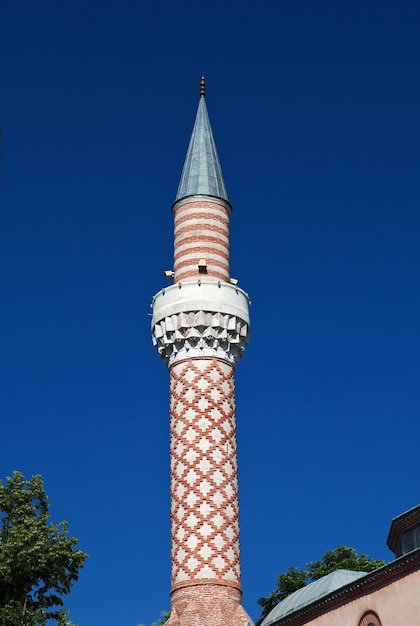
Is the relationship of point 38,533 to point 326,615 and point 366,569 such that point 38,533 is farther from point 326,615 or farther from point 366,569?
point 366,569

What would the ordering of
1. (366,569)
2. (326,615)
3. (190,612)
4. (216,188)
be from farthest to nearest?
(366,569)
(216,188)
(190,612)
(326,615)

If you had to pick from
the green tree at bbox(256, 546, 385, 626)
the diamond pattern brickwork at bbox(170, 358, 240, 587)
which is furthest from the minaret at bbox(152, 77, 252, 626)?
the green tree at bbox(256, 546, 385, 626)

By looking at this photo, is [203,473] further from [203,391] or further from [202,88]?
[202,88]

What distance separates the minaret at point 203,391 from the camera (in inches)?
919

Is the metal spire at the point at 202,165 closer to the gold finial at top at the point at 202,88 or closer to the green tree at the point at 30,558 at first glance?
the gold finial at top at the point at 202,88

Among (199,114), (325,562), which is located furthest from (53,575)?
(199,114)

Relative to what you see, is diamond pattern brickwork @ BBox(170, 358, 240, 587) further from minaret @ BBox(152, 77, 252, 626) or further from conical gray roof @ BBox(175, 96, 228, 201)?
conical gray roof @ BBox(175, 96, 228, 201)

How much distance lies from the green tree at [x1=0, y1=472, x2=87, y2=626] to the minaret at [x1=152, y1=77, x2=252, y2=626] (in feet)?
12.7

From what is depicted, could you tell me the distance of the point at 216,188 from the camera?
27438 mm

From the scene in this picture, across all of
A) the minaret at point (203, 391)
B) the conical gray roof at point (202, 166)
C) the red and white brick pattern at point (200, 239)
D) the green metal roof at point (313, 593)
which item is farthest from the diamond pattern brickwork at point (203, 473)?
the conical gray roof at point (202, 166)

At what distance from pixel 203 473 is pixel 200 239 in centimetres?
574

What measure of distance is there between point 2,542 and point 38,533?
2.85ft

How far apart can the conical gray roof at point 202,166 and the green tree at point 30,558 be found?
26.7 feet

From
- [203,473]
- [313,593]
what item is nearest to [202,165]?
[203,473]
